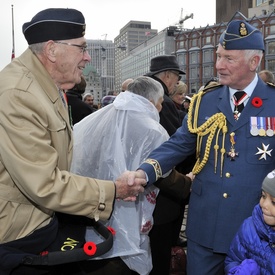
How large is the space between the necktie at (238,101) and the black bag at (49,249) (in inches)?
46.4

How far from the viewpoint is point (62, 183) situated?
1961 mm

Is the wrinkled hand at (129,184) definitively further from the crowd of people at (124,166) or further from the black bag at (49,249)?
the black bag at (49,249)

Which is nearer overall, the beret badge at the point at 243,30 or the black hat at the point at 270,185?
the black hat at the point at 270,185

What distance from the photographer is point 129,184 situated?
2.41m

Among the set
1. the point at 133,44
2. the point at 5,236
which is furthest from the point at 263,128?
the point at 133,44

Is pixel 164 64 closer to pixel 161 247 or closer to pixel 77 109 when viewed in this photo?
pixel 77 109

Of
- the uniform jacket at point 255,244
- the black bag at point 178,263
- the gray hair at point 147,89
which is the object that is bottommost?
the black bag at point 178,263

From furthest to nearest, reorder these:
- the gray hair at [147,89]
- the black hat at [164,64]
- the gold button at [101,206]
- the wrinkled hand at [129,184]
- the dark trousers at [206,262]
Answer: the black hat at [164,64] < the gray hair at [147,89] < the dark trousers at [206,262] < the wrinkled hand at [129,184] < the gold button at [101,206]

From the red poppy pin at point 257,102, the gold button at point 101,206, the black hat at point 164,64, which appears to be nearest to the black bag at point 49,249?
the gold button at point 101,206

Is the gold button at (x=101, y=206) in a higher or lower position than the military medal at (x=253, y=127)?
lower

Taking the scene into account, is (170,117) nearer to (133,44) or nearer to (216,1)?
(216,1)

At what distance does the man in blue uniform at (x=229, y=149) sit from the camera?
244 centimetres

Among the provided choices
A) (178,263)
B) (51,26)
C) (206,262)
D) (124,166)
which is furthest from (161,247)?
(51,26)

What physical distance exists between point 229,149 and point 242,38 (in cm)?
75
